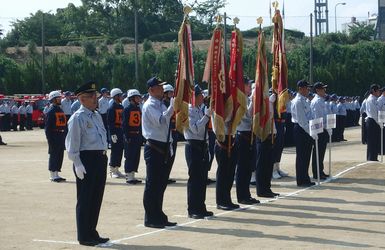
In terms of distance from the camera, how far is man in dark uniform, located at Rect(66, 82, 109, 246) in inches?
420

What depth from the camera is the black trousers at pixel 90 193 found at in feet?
35.1

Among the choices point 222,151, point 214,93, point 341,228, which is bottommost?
point 341,228

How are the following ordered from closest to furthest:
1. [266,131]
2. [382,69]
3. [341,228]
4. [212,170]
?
[341,228] < [266,131] < [212,170] < [382,69]

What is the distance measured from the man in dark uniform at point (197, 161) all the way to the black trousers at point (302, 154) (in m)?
4.07

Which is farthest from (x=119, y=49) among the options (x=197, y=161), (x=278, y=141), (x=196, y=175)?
(x=196, y=175)

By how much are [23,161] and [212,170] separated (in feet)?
21.7

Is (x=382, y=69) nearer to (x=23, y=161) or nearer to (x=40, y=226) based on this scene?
(x=23, y=161)

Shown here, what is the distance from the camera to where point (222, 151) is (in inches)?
538

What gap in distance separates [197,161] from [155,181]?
130cm

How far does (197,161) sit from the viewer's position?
13.2m

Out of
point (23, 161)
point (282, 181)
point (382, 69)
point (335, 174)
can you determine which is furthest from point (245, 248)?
point (382, 69)

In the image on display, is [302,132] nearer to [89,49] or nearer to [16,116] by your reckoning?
[16,116]

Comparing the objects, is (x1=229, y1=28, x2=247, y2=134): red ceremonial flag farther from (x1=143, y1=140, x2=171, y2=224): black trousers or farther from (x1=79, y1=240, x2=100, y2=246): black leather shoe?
(x1=79, y1=240, x2=100, y2=246): black leather shoe

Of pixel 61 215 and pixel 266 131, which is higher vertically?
pixel 266 131
